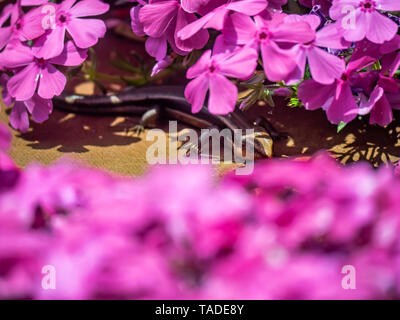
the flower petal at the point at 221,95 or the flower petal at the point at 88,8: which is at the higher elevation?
the flower petal at the point at 88,8

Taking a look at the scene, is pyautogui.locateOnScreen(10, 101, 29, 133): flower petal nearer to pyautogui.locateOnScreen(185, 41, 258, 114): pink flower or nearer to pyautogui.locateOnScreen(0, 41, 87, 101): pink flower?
pyautogui.locateOnScreen(0, 41, 87, 101): pink flower

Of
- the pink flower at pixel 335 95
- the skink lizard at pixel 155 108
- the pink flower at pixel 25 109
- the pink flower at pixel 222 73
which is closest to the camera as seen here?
the pink flower at pixel 222 73

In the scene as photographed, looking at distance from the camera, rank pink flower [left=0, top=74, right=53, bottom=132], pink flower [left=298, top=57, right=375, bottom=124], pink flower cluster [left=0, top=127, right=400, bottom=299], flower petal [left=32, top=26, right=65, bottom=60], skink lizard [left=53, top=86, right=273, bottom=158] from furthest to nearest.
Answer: skink lizard [left=53, top=86, right=273, bottom=158] < pink flower [left=0, top=74, right=53, bottom=132] < flower petal [left=32, top=26, right=65, bottom=60] < pink flower [left=298, top=57, right=375, bottom=124] < pink flower cluster [left=0, top=127, right=400, bottom=299]

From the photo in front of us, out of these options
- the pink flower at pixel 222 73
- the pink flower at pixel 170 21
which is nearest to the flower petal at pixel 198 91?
the pink flower at pixel 222 73

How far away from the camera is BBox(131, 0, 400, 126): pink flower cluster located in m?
0.82

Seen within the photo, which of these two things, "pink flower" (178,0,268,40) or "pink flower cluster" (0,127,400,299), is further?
"pink flower" (178,0,268,40)

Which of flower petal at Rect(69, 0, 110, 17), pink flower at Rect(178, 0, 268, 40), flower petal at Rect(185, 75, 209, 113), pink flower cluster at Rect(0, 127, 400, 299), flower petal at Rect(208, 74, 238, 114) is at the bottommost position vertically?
pink flower cluster at Rect(0, 127, 400, 299)

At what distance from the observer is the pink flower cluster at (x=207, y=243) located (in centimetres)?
31

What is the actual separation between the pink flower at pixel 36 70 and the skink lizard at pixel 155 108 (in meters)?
0.30

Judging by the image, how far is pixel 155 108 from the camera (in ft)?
5.12

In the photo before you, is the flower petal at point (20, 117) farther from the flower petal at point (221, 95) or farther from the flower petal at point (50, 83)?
the flower petal at point (221, 95)

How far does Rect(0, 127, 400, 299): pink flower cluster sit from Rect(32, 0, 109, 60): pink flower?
30.2 inches

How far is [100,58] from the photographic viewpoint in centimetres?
168

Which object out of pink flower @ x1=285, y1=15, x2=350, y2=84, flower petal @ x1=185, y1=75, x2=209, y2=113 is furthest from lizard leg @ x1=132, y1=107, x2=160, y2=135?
pink flower @ x1=285, y1=15, x2=350, y2=84
